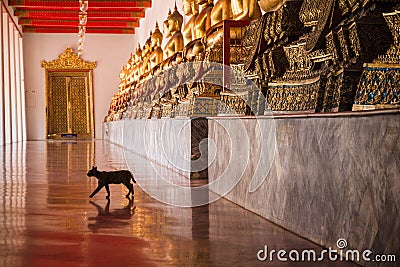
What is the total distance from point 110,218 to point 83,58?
73.5 feet

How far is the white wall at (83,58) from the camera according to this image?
81.5 ft

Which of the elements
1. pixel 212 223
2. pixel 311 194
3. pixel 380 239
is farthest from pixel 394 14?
pixel 212 223

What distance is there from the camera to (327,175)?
252 centimetres

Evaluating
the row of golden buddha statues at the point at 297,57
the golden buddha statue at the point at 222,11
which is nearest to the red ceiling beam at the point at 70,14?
the row of golden buddha statues at the point at 297,57

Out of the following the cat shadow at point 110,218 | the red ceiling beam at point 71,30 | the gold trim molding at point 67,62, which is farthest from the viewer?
the gold trim molding at point 67,62

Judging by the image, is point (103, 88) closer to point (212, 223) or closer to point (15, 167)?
point (15, 167)

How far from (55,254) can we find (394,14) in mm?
1502

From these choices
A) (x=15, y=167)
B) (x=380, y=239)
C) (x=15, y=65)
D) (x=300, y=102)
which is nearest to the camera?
(x=380, y=239)

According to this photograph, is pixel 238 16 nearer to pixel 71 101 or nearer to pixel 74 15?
pixel 74 15

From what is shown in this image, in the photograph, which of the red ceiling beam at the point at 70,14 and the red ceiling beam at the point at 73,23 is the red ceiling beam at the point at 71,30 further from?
the red ceiling beam at the point at 70,14

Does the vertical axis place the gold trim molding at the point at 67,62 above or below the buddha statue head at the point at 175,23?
above

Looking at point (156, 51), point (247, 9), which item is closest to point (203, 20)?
point (247, 9)

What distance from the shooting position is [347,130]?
2.35m

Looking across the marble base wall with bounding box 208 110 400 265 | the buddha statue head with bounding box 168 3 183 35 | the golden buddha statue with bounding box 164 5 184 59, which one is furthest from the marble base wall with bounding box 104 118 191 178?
the marble base wall with bounding box 208 110 400 265
